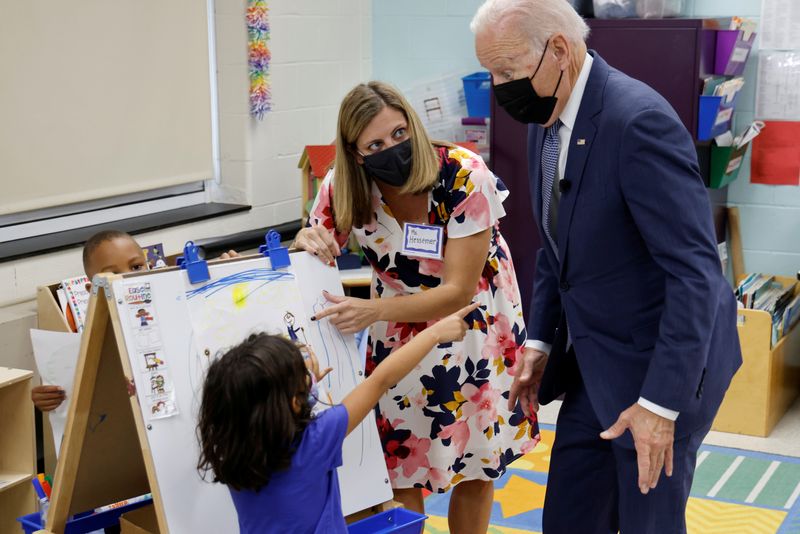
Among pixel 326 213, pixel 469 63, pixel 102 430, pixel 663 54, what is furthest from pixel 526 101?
pixel 469 63

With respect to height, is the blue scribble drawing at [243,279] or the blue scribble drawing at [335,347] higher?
the blue scribble drawing at [243,279]

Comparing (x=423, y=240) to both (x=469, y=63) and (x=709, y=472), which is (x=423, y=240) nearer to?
(x=709, y=472)

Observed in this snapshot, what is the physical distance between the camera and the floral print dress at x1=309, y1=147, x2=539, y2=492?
94.2 inches

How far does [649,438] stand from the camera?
1.73 m

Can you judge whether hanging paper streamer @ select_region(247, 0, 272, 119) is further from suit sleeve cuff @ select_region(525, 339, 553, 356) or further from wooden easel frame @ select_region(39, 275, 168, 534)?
suit sleeve cuff @ select_region(525, 339, 553, 356)

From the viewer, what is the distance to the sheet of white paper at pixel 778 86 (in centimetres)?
400

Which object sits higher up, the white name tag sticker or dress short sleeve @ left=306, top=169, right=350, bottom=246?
dress short sleeve @ left=306, top=169, right=350, bottom=246

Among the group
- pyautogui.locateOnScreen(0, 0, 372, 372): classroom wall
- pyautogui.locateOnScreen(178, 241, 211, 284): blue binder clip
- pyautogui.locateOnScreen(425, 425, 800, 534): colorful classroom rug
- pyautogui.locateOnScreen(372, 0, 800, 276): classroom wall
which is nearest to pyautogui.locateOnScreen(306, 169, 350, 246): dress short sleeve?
pyautogui.locateOnScreen(178, 241, 211, 284): blue binder clip

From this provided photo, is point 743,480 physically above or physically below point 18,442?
below

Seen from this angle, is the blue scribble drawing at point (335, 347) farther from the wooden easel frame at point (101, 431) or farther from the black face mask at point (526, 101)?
the black face mask at point (526, 101)

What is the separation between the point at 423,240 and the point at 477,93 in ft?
6.85

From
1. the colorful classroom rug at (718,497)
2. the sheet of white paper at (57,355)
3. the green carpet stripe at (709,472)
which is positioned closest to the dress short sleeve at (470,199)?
the sheet of white paper at (57,355)

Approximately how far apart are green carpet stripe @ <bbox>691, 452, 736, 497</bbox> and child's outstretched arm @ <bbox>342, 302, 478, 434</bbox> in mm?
1636

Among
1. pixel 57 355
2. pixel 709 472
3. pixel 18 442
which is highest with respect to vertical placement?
pixel 57 355
